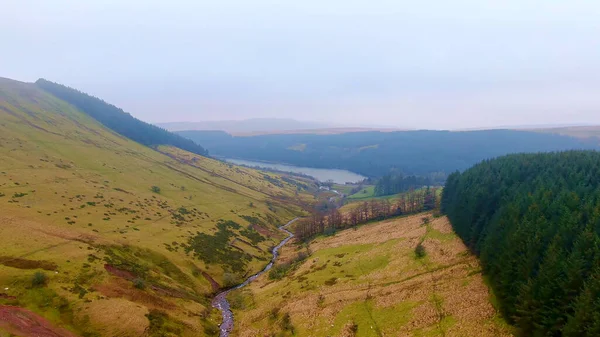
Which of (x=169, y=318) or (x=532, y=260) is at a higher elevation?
(x=532, y=260)

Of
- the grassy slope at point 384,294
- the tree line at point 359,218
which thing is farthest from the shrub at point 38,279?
the tree line at point 359,218

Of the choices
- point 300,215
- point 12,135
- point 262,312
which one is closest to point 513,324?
point 262,312

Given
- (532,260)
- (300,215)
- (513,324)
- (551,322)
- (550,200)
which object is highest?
(550,200)

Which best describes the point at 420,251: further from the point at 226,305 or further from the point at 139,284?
the point at 139,284

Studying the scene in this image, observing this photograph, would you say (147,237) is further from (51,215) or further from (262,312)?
(262,312)

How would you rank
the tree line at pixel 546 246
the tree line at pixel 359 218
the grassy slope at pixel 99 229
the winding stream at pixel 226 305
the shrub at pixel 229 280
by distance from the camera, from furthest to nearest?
1. the tree line at pixel 359 218
2. the shrub at pixel 229 280
3. the winding stream at pixel 226 305
4. the grassy slope at pixel 99 229
5. the tree line at pixel 546 246

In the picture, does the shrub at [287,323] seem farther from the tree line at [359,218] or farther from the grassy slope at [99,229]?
the tree line at [359,218]
